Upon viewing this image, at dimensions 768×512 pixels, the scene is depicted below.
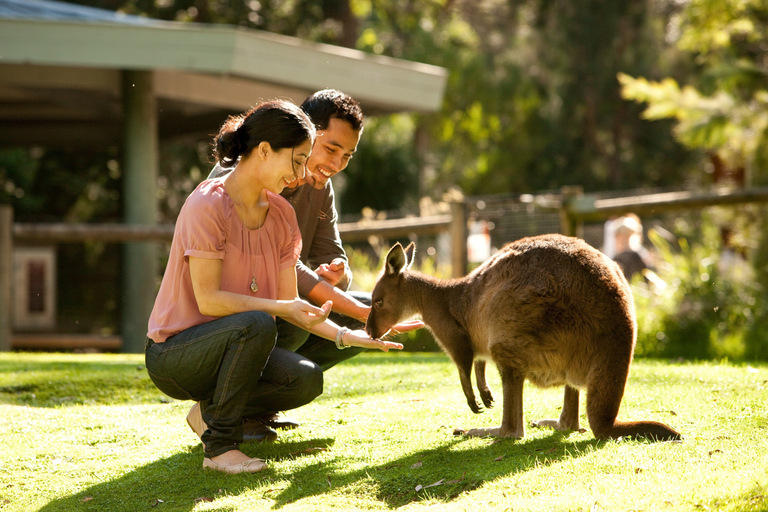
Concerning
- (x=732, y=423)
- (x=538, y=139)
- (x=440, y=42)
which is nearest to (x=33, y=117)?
(x=732, y=423)

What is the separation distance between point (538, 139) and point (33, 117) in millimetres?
17038

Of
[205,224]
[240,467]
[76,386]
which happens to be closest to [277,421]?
[240,467]

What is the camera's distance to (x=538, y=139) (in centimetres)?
2586

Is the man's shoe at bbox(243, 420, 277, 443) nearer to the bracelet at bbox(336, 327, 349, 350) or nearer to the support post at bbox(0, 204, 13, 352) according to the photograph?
the bracelet at bbox(336, 327, 349, 350)

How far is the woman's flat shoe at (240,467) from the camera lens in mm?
3473

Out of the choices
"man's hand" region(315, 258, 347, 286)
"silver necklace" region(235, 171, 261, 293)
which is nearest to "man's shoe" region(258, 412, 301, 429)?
"man's hand" region(315, 258, 347, 286)

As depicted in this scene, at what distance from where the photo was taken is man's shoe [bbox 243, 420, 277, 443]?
4.02 m

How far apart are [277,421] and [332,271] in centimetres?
84

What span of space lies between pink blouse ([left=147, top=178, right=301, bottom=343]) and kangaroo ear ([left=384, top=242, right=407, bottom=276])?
0.89 m

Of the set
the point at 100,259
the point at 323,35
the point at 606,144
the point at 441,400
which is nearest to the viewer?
the point at 441,400

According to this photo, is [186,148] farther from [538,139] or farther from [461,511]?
[461,511]

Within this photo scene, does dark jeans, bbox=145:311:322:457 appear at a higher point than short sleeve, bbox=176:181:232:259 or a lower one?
lower

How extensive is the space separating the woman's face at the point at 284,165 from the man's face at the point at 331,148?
68cm

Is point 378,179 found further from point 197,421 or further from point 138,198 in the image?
point 197,421
